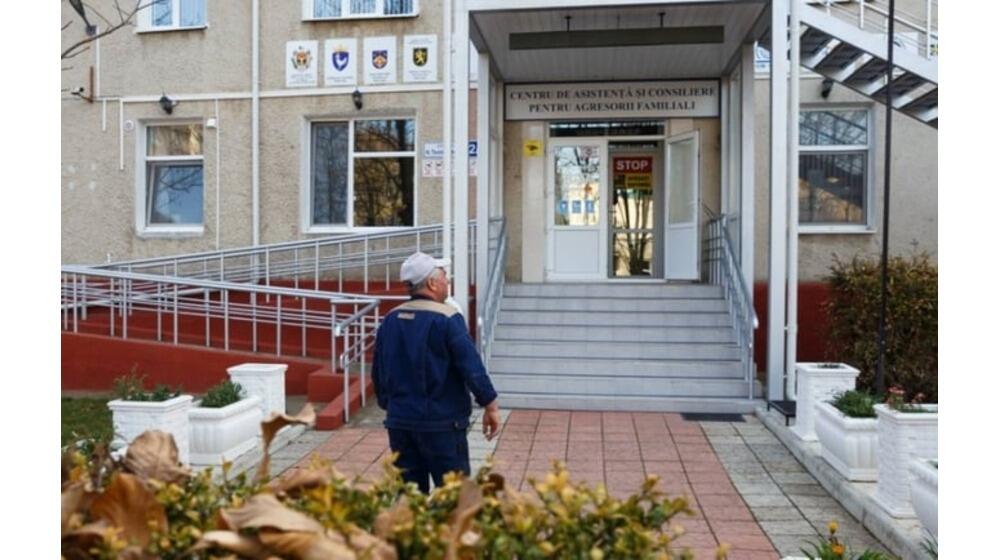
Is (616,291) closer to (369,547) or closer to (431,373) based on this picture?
(431,373)

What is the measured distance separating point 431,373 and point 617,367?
5.13 metres

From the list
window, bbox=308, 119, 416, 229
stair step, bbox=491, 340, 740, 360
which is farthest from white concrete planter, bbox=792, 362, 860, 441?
window, bbox=308, 119, 416, 229

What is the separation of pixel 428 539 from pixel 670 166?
1031 centimetres

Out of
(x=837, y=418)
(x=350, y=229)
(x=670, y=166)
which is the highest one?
(x=670, y=166)

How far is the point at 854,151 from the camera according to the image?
10945mm

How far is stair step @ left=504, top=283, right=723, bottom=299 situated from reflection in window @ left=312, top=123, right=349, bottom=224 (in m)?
3.48

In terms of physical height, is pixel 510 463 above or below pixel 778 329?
below

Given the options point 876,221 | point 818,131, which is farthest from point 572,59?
point 876,221

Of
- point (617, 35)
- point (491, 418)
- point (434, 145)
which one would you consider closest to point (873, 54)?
point (617, 35)

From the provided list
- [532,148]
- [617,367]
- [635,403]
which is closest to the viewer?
[635,403]

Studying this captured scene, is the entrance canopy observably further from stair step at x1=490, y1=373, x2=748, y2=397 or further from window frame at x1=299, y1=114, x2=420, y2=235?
stair step at x1=490, y1=373, x2=748, y2=397

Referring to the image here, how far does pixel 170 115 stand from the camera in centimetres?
1222

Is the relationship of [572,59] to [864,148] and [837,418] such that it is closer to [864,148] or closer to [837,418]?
[864,148]

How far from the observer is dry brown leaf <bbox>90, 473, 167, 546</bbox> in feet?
5.59
